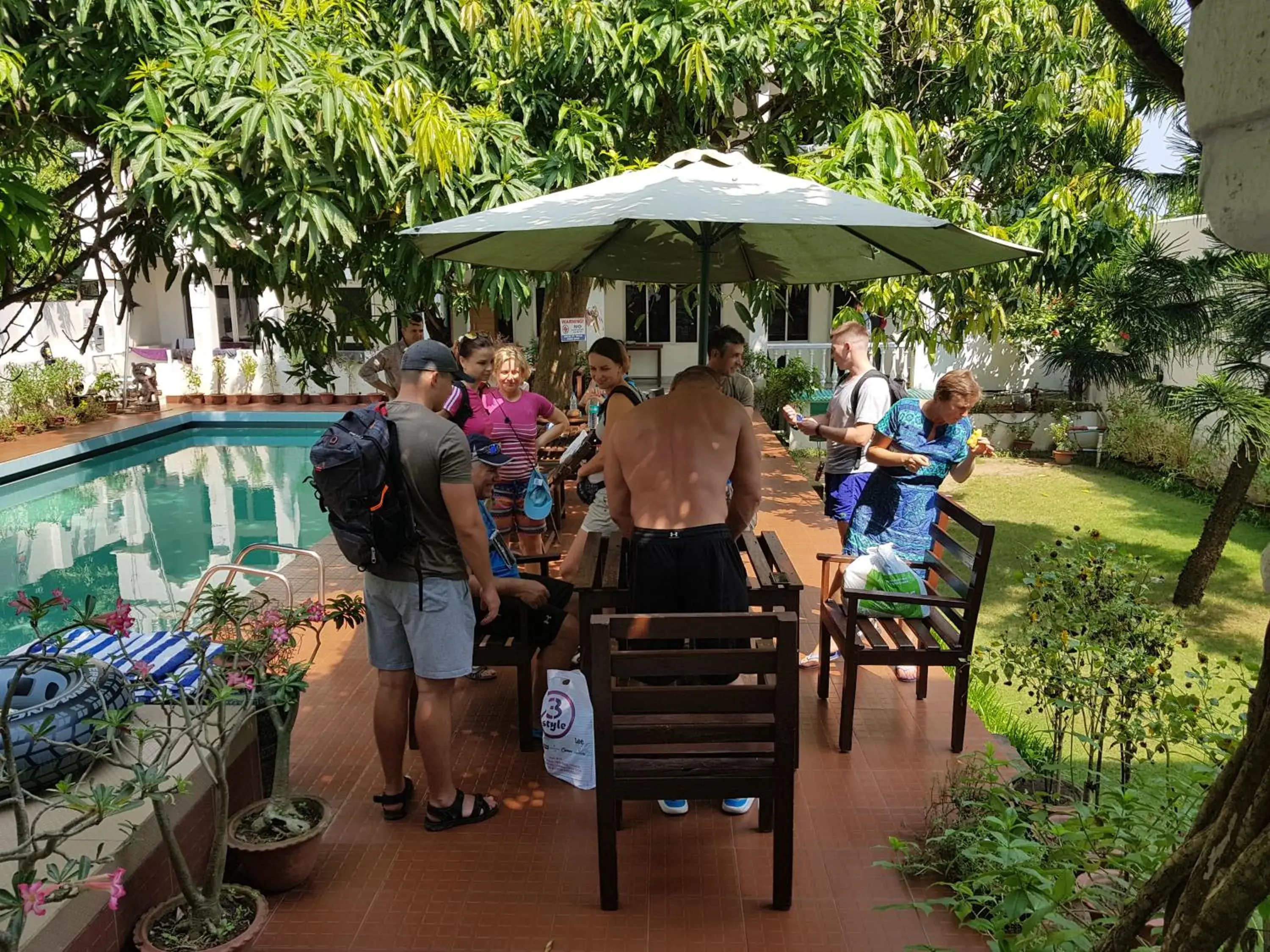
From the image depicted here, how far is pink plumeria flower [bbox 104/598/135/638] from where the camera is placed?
8.04 feet

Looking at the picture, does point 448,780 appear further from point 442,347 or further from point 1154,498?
point 1154,498

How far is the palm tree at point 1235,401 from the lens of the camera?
6.56 meters

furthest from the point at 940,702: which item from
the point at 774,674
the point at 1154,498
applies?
the point at 1154,498

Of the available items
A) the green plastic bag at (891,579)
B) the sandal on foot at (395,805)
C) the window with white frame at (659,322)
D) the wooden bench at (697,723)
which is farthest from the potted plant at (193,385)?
the wooden bench at (697,723)

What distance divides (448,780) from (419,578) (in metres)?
0.80

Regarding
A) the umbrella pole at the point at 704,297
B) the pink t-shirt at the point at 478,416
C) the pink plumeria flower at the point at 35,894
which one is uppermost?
the umbrella pole at the point at 704,297

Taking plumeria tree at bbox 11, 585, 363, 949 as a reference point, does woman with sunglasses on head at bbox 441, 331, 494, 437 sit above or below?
above

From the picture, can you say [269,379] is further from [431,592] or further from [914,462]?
[431,592]

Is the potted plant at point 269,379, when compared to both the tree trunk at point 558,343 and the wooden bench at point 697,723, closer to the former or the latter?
the tree trunk at point 558,343

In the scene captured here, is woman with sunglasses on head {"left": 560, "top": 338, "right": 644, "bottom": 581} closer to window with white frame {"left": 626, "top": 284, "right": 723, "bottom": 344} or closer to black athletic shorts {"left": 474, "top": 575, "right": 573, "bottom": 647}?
black athletic shorts {"left": 474, "top": 575, "right": 573, "bottom": 647}

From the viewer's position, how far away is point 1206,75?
0.83 meters

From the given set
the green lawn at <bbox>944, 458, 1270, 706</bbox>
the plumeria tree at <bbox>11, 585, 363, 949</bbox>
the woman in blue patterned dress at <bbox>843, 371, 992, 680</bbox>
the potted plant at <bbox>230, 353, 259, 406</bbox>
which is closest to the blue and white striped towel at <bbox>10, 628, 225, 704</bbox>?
the plumeria tree at <bbox>11, 585, 363, 949</bbox>

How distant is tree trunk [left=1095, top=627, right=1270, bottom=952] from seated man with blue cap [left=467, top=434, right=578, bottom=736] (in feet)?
8.19

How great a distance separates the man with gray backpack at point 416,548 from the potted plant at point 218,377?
59.0 ft
